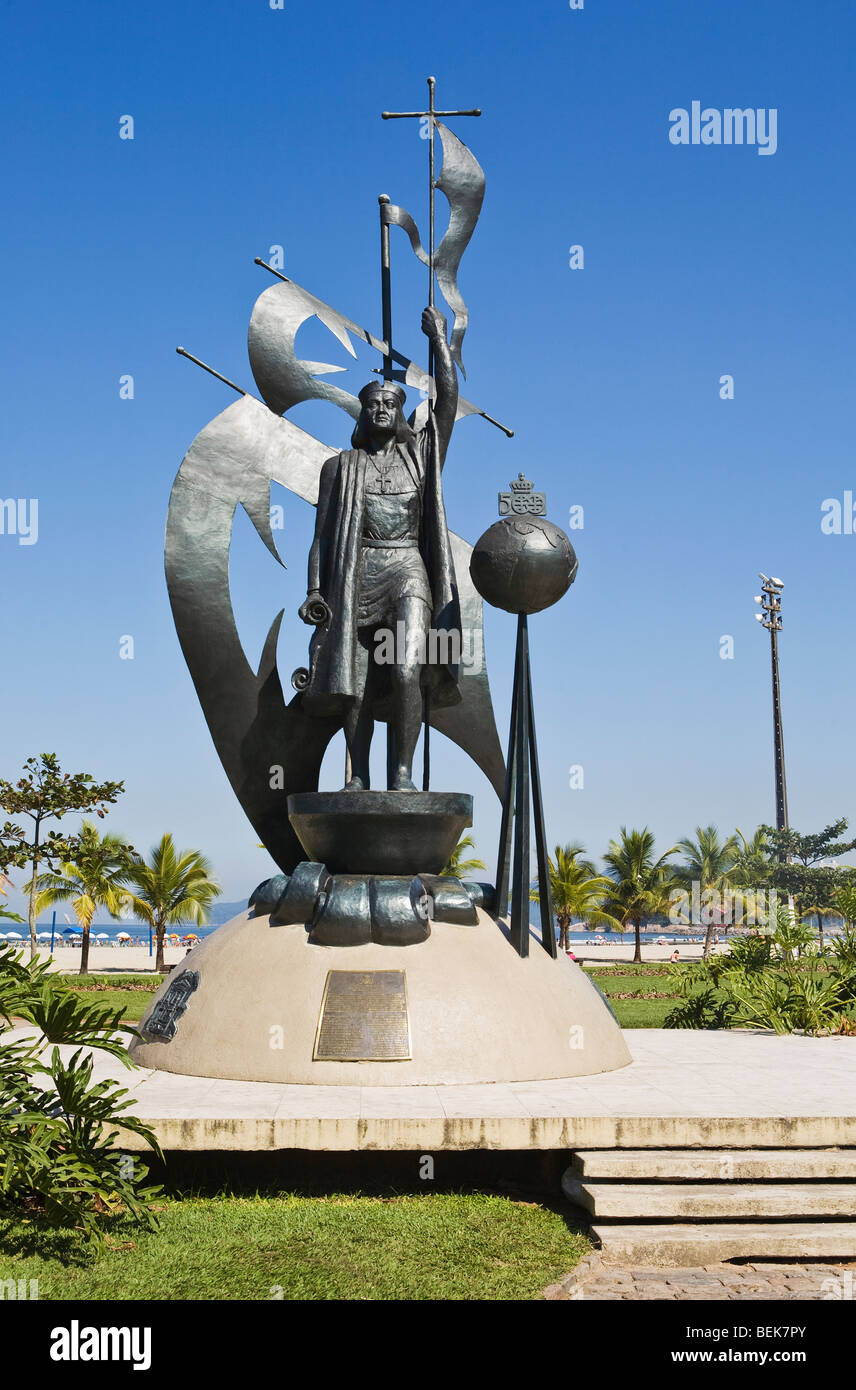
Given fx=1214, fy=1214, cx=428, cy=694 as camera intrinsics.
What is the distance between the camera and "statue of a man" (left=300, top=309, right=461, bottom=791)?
29.9ft

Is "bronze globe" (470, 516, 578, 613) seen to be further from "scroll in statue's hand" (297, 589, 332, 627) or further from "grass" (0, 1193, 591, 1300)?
"grass" (0, 1193, 591, 1300)

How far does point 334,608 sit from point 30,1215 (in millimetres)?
4805

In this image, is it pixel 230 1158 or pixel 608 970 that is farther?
pixel 608 970

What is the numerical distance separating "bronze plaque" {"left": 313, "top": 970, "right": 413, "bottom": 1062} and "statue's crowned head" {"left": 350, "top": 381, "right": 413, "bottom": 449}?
425cm

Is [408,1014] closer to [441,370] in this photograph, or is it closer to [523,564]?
[523,564]

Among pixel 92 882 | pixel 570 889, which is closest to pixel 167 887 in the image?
pixel 92 882

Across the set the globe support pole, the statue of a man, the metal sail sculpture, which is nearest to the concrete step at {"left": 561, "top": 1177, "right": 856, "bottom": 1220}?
the globe support pole

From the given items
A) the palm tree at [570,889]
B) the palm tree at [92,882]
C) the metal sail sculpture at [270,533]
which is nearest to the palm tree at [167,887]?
the palm tree at [92,882]

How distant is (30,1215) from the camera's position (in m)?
5.58

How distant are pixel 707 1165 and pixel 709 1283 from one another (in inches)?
31.8

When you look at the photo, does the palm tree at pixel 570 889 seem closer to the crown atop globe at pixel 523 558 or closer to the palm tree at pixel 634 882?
the palm tree at pixel 634 882

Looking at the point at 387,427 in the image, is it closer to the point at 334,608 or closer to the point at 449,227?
the point at 334,608

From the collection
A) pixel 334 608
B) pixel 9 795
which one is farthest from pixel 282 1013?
pixel 9 795
